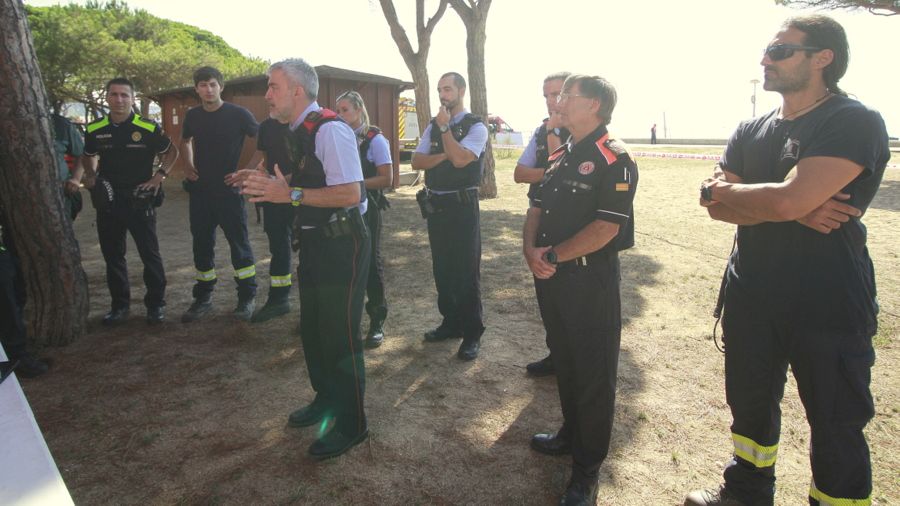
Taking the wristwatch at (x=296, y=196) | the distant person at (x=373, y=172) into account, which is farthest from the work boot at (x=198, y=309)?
the wristwatch at (x=296, y=196)

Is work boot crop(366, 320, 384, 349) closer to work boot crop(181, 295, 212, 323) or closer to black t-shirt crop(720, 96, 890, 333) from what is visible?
work boot crop(181, 295, 212, 323)

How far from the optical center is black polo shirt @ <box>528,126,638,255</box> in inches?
95.1

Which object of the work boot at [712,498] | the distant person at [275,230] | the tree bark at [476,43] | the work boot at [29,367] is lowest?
the work boot at [712,498]

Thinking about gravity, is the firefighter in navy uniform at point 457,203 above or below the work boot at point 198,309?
above

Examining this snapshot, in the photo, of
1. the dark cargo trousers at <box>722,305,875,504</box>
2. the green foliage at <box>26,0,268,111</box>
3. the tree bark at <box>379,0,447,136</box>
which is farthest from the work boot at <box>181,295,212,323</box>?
the green foliage at <box>26,0,268,111</box>

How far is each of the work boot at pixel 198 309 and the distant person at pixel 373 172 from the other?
1.67m

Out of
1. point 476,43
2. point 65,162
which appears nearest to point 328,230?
point 65,162

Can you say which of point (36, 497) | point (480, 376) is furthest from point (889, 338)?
point (36, 497)

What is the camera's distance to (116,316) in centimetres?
492

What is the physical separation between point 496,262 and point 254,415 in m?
4.27

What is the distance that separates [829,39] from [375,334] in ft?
Answer: 11.7

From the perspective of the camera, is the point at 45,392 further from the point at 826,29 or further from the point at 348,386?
the point at 826,29

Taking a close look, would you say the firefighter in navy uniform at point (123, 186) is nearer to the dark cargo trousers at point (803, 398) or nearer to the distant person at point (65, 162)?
the distant person at point (65, 162)

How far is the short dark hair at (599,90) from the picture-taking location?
97.1 inches
